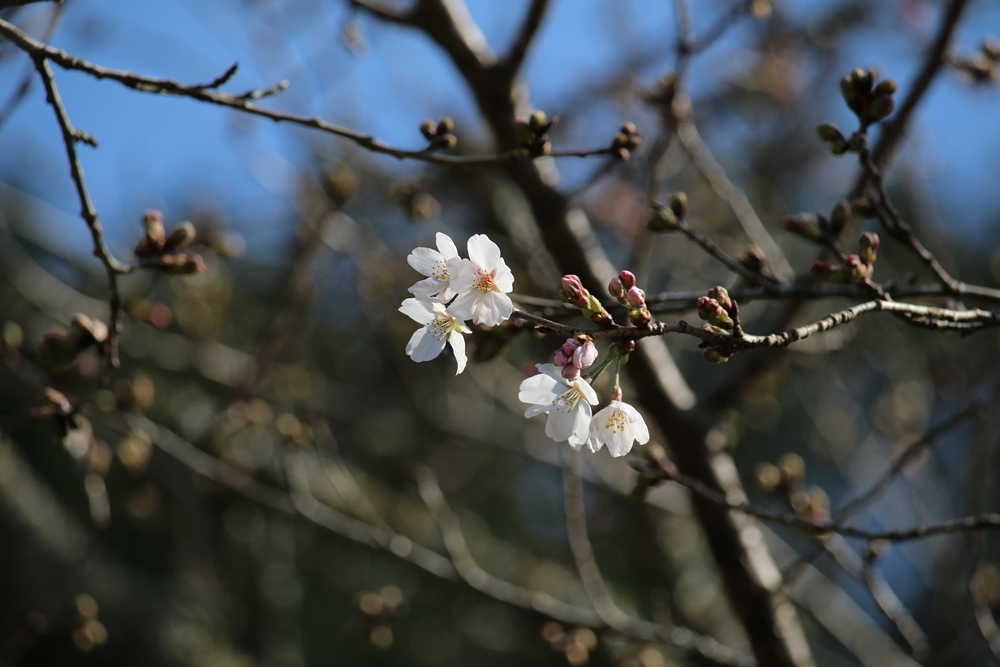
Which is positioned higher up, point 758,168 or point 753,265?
point 758,168

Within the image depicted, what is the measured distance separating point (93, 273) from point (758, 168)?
4.11m

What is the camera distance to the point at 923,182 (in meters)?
3.60

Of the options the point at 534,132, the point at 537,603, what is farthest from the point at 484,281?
A: the point at 537,603

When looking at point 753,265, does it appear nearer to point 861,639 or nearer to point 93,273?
point 861,639

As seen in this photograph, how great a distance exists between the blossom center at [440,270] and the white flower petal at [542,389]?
0.25 m

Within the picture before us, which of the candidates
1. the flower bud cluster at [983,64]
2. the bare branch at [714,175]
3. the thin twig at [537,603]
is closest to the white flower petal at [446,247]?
the thin twig at [537,603]

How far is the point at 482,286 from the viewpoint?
1.12 m

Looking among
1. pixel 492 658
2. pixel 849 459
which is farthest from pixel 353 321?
pixel 849 459

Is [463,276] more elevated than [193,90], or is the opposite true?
[193,90]

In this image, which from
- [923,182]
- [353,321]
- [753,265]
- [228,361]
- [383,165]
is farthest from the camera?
[353,321]

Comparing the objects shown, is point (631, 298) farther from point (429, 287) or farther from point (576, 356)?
point (429, 287)

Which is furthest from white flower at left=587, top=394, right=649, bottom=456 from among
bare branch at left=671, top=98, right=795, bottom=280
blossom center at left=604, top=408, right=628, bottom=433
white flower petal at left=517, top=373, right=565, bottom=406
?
bare branch at left=671, top=98, right=795, bottom=280

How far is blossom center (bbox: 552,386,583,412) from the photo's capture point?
1.16 m

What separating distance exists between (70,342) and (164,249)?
0.26m
